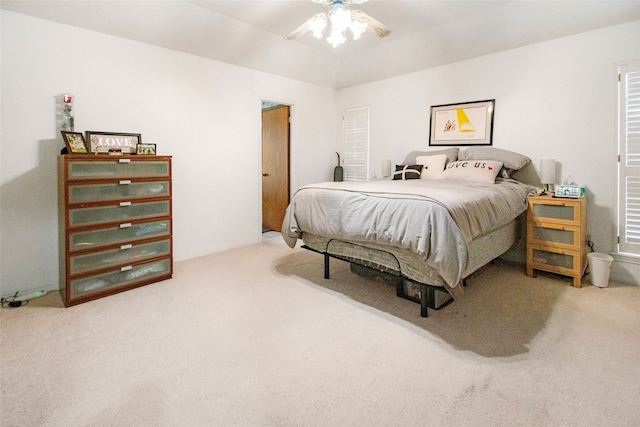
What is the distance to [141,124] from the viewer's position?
3.26 m

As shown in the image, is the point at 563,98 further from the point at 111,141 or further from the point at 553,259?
the point at 111,141

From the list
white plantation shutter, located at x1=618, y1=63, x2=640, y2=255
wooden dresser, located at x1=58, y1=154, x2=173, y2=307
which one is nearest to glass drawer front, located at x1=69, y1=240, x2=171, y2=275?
wooden dresser, located at x1=58, y1=154, x2=173, y2=307

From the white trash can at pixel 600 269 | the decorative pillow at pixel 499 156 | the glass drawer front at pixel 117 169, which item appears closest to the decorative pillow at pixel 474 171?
the decorative pillow at pixel 499 156

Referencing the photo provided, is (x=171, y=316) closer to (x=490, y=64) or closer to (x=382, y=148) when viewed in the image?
(x=382, y=148)

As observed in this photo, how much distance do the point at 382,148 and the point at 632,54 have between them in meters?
2.71

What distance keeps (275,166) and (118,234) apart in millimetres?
2770

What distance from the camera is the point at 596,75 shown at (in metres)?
3.03

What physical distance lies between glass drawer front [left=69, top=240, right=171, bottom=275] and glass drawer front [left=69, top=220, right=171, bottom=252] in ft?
0.23

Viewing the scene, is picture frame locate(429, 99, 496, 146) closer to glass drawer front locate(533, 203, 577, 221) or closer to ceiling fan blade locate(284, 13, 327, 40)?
glass drawer front locate(533, 203, 577, 221)

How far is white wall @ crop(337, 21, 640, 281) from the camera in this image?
9.81ft

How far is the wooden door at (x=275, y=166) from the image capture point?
194 inches

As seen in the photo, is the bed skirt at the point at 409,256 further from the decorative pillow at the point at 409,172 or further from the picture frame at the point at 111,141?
the picture frame at the point at 111,141

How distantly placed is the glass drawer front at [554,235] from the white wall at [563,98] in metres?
0.58

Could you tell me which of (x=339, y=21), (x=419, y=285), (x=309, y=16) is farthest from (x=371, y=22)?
(x=419, y=285)
